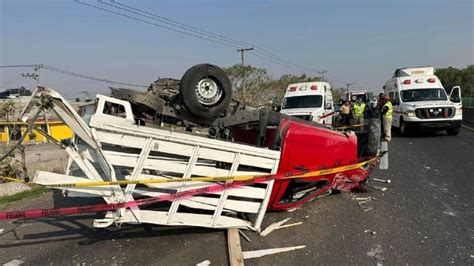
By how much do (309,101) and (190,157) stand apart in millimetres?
12421

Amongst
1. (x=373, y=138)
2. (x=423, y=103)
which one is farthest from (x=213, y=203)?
(x=423, y=103)

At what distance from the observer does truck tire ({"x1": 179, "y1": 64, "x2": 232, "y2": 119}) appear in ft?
15.1

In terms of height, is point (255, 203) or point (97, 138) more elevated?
point (97, 138)

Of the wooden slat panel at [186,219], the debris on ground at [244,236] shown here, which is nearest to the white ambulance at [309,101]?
the debris on ground at [244,236]

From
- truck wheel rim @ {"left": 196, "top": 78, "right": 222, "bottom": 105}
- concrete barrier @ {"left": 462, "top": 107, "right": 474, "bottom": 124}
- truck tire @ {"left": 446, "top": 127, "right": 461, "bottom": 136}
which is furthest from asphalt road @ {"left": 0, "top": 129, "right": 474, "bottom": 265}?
concrete barrier @ {"left": 462, "top": 107, "right": 474, "bottom": 124}

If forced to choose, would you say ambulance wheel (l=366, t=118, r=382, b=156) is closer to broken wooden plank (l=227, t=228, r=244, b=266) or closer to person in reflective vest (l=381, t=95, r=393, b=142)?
broken wooden plank (l=227, t=228, r=244, b=266)

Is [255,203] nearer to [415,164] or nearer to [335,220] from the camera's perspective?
[335,220]

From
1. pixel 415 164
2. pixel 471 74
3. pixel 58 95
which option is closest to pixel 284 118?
pixel 58 95

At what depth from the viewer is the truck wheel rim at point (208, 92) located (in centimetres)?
474

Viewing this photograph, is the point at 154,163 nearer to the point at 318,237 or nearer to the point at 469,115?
the point at 318,237

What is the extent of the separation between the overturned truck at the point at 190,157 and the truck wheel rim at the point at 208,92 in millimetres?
12

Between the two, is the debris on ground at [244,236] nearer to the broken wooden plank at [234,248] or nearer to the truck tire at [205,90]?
the broken wooden plank at [234,248]

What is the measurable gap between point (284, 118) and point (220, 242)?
5.81 ft

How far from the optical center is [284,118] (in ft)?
16.7
